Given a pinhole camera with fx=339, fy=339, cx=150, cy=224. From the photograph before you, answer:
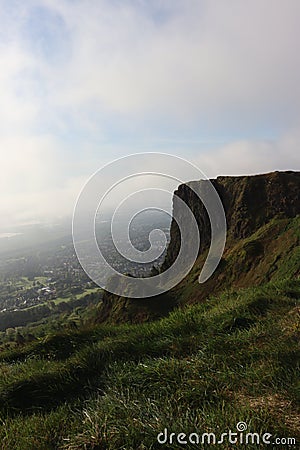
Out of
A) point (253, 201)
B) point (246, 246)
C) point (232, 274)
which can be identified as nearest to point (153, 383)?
point (232, 274)

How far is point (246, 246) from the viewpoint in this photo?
108 feet

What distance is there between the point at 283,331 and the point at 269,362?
0.90 meters

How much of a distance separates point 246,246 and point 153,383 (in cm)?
3114

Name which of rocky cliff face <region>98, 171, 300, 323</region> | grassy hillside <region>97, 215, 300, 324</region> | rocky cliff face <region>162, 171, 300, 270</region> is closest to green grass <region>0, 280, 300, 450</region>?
rocky cliff face <region>98, 171, 300, 323</region>

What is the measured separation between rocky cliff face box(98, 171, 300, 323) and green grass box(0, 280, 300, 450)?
649 inches

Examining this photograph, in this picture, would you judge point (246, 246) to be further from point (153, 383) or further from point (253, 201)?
point (153, 383)

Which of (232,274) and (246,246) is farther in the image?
(246,246)

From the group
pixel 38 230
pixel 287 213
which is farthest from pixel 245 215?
pixel 38 230

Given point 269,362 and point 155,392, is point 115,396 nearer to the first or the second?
point 155,392

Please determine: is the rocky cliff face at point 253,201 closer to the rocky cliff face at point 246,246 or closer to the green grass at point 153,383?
the rocky cliff face at point 246,246

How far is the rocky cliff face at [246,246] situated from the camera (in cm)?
2798

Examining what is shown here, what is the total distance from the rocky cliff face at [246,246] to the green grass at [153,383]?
1649cm

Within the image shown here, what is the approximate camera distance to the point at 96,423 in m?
2.67

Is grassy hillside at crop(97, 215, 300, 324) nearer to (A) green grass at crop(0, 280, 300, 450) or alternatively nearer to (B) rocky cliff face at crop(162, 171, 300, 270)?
(B) rocky cliff face at crop(162, 171, 300, 270)
